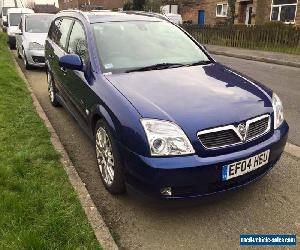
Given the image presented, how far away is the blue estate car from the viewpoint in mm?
2914

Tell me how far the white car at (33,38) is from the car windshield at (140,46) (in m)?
6.62

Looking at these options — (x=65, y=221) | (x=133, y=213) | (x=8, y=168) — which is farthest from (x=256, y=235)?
(x=8, y=168)

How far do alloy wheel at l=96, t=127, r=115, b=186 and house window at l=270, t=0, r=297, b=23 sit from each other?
23291mm

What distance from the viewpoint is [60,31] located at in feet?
19.4

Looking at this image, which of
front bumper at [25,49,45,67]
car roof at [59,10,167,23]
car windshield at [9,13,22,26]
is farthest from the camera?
car windshield at [9,13,22,26]

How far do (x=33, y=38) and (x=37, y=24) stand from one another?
134cm

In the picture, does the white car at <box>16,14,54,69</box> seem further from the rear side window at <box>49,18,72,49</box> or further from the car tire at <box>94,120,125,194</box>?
the car tire at <box>94,120,125,194</box>

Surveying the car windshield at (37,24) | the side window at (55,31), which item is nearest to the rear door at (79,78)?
the side window at (55,31)

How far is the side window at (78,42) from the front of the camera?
4.34m

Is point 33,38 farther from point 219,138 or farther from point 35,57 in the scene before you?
point 219,138

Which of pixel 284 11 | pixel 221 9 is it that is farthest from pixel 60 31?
pixel 221 9

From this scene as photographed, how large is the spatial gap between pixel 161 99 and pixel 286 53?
560 inches

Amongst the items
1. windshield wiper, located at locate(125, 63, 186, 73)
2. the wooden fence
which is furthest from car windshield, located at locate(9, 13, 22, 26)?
windshield wiper, located at locate(125, 63, 186, 73)

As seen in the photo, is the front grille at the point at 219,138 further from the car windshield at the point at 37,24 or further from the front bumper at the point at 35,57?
the car windshield at the point at 37,24
